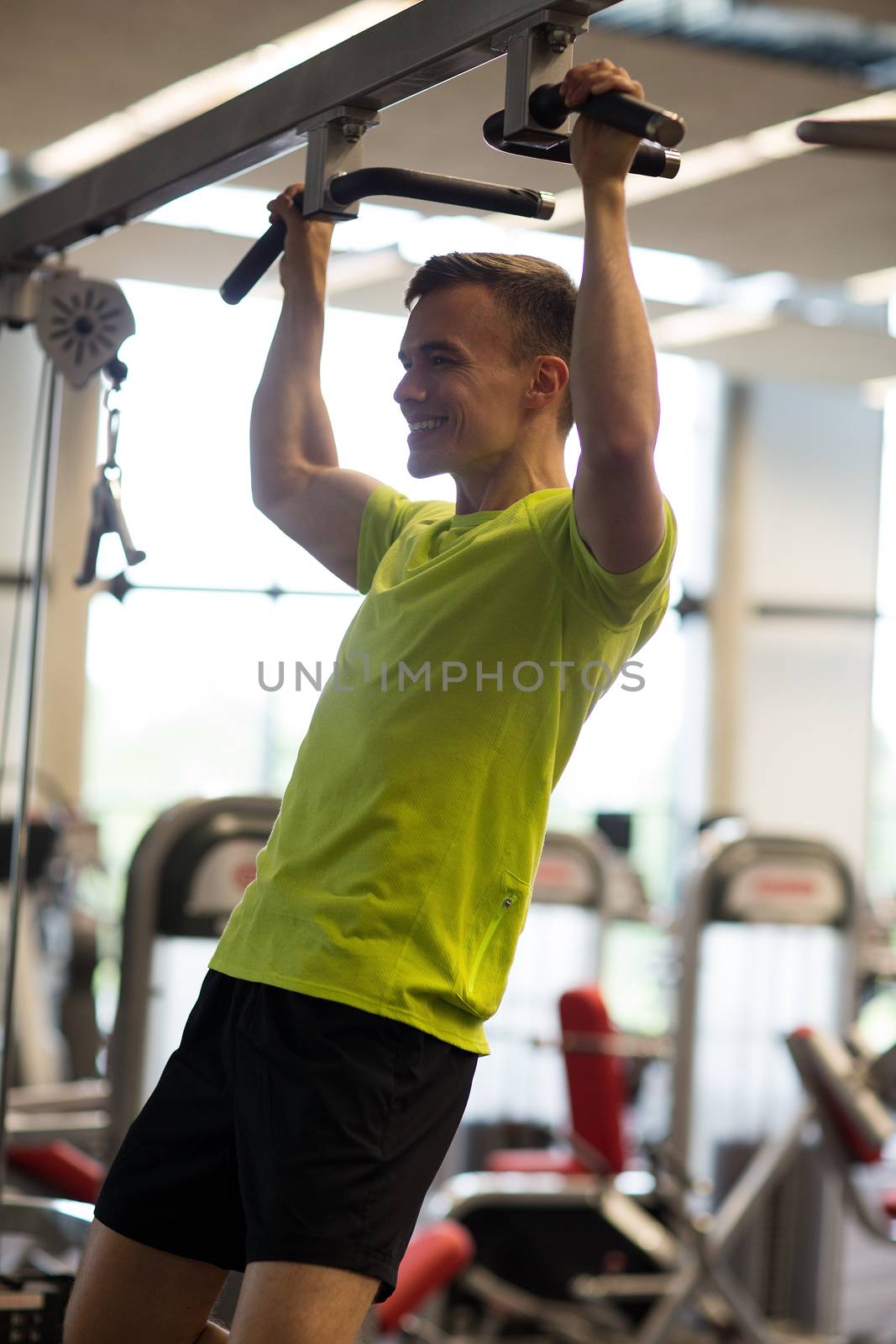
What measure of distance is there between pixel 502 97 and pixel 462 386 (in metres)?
2.35

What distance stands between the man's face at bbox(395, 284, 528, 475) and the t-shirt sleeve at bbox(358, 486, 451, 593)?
0.15 meters

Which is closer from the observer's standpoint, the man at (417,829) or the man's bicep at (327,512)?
the man at (417,829)

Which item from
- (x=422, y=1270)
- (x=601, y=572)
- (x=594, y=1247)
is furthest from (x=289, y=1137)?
(x=594, y=1247)

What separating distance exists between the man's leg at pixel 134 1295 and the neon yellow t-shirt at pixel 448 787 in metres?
0.27

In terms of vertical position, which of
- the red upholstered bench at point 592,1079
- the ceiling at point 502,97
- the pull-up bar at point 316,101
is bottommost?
the red upholstered bench at point 592,1079

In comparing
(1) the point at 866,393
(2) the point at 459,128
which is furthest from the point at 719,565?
(2) the point at 459,128

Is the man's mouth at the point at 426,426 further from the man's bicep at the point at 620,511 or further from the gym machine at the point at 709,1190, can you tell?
the gym machine at the point at 709,1190

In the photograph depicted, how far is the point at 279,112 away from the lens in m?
1.50

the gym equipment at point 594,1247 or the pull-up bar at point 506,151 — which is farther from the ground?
the pull-up bar at point 506,151

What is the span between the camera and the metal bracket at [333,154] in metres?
1.44

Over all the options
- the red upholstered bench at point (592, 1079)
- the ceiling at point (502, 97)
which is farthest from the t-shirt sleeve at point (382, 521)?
the red upholstered bench at point (592, 1079)

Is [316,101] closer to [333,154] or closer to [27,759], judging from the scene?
[333,154]

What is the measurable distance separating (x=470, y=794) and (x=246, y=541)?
585 cm

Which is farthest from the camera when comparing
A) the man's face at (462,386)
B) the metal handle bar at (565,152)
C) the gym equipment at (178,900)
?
the gym equipment at (178,900)
